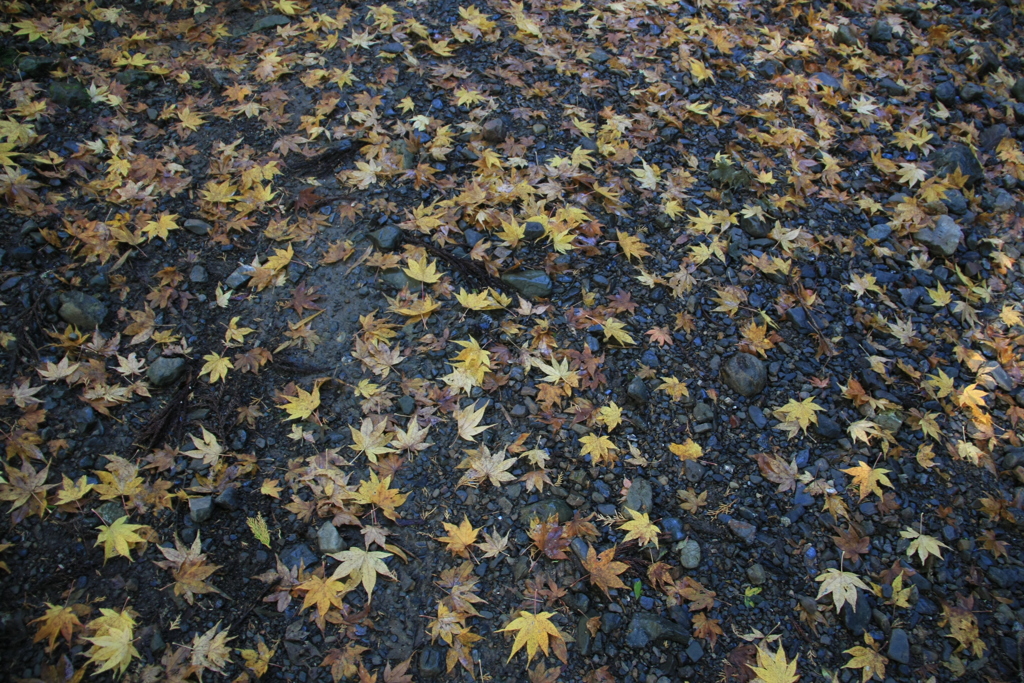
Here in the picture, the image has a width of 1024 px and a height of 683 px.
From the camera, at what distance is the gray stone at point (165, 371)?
312 centimetres

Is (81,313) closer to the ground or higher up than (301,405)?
higher up

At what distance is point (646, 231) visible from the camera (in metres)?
3.89

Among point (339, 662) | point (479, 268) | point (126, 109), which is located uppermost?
point (126, 109)

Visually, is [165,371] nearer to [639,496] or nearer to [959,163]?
[639,496]

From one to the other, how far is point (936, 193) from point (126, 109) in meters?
6.18

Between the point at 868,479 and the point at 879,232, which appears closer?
the point at 868,479

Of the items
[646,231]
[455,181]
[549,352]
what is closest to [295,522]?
[549,352]

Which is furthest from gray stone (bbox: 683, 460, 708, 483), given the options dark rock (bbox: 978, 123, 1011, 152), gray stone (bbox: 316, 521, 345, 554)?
dark rock (bbox: 978, 123, 1011, 152)

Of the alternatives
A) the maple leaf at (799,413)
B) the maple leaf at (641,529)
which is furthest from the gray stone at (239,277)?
the maple leaf at (799,413)

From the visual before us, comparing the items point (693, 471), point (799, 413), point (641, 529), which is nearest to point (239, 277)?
point (641, 529)

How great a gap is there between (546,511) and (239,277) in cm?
239

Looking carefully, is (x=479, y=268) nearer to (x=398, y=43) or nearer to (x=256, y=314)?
(x=256, y=314)

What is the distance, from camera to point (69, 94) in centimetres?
421

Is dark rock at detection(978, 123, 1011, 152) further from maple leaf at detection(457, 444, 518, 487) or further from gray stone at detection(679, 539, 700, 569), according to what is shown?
maple leaf at detection(457, 444, 518, 487)
